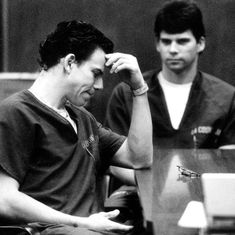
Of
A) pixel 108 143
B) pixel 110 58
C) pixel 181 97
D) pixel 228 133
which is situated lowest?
pixel 228 133

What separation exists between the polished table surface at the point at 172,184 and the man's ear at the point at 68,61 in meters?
0.45

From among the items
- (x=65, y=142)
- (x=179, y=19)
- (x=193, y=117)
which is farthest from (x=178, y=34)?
(x=65, y=142)

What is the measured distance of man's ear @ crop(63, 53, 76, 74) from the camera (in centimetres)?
226

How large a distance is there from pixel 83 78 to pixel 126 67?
0.21 m

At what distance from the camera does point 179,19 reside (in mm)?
3592

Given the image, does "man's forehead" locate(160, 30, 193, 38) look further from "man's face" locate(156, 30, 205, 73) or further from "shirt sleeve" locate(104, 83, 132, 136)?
"shirt sleeve" locate(104, 83, 132, 136)

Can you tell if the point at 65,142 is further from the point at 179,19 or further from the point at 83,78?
the point at 179,19

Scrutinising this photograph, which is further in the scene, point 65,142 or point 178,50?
point 178,50

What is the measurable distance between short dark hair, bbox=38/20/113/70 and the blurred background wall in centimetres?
171

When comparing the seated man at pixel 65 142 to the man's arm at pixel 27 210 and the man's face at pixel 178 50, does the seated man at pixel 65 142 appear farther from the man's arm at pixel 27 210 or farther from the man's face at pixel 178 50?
the man's face at pixel 178 50

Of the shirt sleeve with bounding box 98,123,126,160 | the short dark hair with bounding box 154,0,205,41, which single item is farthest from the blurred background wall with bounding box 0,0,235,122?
the shirt sleeve with bounding box 98,123,126,160

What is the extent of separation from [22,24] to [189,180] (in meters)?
2.17

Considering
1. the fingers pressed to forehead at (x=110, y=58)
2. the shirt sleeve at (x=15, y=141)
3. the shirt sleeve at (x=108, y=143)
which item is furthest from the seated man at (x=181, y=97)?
the shirt sleeve at (x=15, y=141)

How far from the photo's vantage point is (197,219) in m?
1.58
